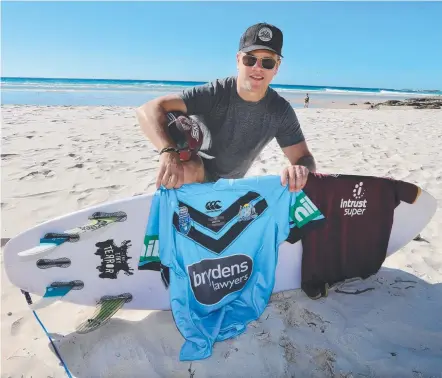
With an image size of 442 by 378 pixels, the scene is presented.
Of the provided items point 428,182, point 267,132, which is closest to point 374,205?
point 267,132

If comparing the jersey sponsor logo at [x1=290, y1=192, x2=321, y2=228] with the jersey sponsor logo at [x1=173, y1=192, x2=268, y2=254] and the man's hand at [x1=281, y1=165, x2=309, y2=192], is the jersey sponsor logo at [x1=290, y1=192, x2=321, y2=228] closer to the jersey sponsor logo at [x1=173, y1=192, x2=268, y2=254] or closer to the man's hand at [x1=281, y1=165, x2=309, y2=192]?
the man's hand at [x1=281, y1=165, x2=309, y2=192]

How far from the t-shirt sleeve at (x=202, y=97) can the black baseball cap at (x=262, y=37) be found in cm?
36

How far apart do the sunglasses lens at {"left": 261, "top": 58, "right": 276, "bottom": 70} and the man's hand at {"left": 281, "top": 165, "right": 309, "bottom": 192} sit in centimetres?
81

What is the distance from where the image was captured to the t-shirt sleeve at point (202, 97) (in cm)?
252

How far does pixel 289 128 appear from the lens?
2725mm

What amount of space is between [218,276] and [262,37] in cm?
165

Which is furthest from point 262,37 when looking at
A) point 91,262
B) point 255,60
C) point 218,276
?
point 91,262

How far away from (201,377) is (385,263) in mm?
→ 1762

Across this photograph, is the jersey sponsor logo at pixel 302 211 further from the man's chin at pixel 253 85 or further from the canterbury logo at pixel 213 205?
the man's chin at pixel 253 85

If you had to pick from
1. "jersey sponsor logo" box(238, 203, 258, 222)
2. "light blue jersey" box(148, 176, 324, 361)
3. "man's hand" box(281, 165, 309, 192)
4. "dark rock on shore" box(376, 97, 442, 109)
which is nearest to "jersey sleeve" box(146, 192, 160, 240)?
"light blue jersey" box(148, 176, 324, 361)

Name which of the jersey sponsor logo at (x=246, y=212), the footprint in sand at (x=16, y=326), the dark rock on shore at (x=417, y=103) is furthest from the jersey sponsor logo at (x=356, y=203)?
the dark rock on shore at (x=417, y=103)

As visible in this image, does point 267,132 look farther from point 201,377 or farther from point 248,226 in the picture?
point 201,377

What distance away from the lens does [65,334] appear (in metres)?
2.00

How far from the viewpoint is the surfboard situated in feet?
6.75
